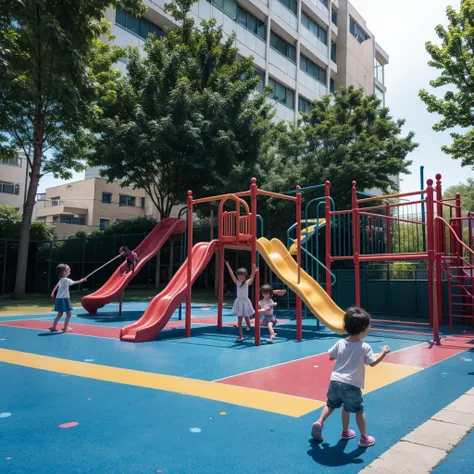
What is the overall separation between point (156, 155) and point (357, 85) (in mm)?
33733

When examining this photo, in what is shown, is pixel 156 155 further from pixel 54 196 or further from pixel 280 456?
pixel 54 196

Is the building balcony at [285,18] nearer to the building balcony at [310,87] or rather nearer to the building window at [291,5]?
the building window at [291,5]

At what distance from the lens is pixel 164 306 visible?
9875 millimetres

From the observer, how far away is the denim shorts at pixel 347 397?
3699mm

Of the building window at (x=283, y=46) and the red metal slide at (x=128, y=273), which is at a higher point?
the building window at (x=283, y=46)

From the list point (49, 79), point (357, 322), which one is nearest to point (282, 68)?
point (49, 79)

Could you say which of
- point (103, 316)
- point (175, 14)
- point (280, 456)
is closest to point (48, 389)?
point (280, 456)

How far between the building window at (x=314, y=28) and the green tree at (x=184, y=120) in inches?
795

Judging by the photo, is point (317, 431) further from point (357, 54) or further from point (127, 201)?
point (357, 54)

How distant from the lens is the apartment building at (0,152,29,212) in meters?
46.4

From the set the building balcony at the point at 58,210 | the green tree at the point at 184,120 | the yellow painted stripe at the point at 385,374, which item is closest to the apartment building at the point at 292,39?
the green tree at the point at 184,120

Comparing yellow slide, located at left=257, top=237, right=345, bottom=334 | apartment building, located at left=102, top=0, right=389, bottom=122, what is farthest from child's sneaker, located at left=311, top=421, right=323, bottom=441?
apartment building, located at left=102, top=0, right=389, bottom=122

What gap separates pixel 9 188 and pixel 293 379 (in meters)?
48.3

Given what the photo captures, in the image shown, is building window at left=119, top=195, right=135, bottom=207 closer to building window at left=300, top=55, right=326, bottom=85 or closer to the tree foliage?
the tree foliage
